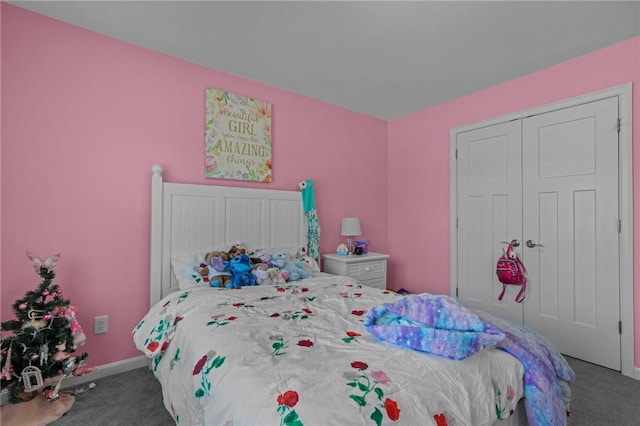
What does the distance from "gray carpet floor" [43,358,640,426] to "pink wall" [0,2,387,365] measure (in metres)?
0.29

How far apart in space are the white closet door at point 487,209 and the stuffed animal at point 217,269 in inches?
96.8

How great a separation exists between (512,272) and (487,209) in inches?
26.2

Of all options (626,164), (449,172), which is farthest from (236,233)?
(626,164)

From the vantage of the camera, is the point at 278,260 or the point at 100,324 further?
the point at 278,260

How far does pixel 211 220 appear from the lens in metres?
2.67

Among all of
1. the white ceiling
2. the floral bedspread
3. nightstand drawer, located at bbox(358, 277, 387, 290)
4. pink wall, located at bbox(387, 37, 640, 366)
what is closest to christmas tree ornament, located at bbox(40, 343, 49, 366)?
the floral bedspread

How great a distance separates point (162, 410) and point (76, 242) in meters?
1.27

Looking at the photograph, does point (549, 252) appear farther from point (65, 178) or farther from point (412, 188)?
point (65, 178)

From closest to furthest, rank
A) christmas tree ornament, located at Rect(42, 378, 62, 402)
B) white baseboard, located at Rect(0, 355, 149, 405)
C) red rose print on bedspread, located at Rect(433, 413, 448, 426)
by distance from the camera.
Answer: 1. red rose print on bedspread, located at Rect(433, 413, 448, 426)
2. christmas tree ornament, located at Rect(42, 378, 62, 402)
3. white baseboard, located at Rect(0, 355, 149, 405)

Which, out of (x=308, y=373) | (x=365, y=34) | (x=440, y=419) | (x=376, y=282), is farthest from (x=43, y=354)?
(x=365, y=34)

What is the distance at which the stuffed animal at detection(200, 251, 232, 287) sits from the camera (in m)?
2.26

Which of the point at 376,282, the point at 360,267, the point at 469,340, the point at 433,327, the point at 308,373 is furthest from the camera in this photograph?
the point at 376,282

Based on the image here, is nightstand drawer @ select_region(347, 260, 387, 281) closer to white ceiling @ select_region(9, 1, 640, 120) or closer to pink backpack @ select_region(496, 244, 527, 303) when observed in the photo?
pink backpack @ select_region(496, 244, 527, 303)

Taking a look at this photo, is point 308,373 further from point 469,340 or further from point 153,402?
point 153,402
